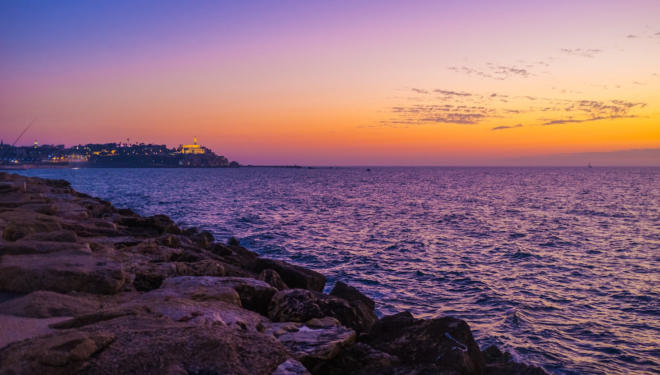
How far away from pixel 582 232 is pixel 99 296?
30.7 m

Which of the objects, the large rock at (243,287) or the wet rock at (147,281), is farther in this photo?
the wet rock at (147,281)

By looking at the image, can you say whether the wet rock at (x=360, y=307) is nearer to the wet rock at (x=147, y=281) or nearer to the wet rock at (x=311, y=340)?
the wet rock at (x=311, y=340)

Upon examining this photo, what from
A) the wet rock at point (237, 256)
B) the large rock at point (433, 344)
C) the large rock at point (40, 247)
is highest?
the large rock at point (40, 247)

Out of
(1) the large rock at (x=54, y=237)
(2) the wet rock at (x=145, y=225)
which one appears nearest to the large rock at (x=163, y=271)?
(1) the large rock at (x=54, y=237)

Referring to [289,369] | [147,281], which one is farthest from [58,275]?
[289,369]

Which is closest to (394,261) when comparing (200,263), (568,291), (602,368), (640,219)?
(568,291)

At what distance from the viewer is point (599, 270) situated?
Answer: 58.0 feet

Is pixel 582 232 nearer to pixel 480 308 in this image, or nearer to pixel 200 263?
pixel 480 308

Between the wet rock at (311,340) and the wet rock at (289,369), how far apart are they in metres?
0.91

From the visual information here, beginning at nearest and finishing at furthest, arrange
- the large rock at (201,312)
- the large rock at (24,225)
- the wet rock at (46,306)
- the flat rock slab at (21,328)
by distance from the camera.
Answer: the flat rock slab at (21,328)
the wet rock at (46,306)
the large rock at (201,312)
the large rock at (24,225)

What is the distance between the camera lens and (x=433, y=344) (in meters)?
6.98

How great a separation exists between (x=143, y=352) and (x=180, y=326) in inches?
32.6

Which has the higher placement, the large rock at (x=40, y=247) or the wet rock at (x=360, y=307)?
the large rock at (x=40, y=247)

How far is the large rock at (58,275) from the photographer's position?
22.3ft
